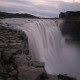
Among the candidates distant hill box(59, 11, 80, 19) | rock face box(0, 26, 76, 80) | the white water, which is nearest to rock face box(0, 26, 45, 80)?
rock face box(0, 26, 76, 80)

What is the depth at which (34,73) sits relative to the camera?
19.6ft

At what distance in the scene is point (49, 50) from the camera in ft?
50.3

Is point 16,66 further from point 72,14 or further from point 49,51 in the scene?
point 72,14

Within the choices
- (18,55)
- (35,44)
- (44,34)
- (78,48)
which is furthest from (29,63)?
(78,48)

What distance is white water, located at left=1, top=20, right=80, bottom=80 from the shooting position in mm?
11555

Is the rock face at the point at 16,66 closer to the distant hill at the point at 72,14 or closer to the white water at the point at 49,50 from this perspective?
the white water at the point at 49,50

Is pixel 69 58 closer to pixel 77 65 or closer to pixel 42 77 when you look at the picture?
pixel 77 65

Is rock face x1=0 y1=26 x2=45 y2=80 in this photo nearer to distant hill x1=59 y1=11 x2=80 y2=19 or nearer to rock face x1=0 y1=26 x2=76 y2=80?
rock face x1=0 y1=26 x2=76 y2=80

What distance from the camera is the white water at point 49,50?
11555 mm

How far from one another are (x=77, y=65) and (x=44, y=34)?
13.7 feet

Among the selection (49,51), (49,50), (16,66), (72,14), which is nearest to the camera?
(16,66)

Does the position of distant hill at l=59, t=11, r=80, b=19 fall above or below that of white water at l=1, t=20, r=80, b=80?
above

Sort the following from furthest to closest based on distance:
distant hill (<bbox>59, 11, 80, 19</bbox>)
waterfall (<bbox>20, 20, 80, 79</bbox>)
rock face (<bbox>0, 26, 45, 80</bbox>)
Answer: distant hill (<bbox>59, 11, 80, 19</bbox>) < waterfall (<bbox>20, 20, 80, 79</bbox>) < rock face (<bbox>0, 26, 45, 80</bbox>)

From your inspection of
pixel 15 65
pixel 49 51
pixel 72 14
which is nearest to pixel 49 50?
pixel 49 51
